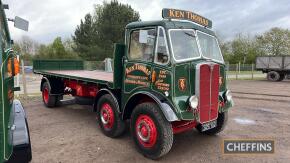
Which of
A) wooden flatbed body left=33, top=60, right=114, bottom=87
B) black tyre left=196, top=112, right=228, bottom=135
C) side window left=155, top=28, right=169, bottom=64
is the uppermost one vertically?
side window left=155, top=28, right=169, bottom=64

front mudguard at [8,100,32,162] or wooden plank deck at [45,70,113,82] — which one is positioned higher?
wooden plank deck at [45,70,113,82]


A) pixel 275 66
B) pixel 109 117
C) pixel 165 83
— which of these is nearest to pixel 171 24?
pixel 165 83

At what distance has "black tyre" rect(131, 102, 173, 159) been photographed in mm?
4492

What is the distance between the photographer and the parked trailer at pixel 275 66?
2320cm

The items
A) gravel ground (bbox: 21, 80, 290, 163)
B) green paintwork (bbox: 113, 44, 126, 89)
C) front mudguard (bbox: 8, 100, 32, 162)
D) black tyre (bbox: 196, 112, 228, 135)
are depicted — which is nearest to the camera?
front mudguard (bbox: 8, 100, 32, 162)

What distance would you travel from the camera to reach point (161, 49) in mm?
4738

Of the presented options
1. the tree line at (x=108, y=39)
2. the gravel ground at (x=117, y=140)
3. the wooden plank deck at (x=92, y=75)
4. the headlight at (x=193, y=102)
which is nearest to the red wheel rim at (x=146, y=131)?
the gravel ground at (x=117, y=140)

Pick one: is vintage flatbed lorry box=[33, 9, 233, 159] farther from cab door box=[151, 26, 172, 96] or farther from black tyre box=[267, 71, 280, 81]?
black tyre box=[267, 71, 280, 81]

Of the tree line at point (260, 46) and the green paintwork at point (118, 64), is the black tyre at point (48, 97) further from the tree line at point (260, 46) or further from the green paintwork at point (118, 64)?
the tree line at point (260, 46)

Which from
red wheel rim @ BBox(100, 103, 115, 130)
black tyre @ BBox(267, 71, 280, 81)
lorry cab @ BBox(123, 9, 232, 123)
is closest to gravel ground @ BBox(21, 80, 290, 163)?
red wheel rim @ BBox(100, 103, 115, 130)

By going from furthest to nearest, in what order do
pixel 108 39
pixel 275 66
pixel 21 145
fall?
1. pixel 108 39
2. pixel 275 66
3. pixel 21 145

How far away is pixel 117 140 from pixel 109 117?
1.75 ft

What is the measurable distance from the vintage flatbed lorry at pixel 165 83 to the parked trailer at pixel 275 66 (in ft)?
67.1

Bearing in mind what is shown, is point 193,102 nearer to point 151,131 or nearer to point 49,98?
point 151,131
